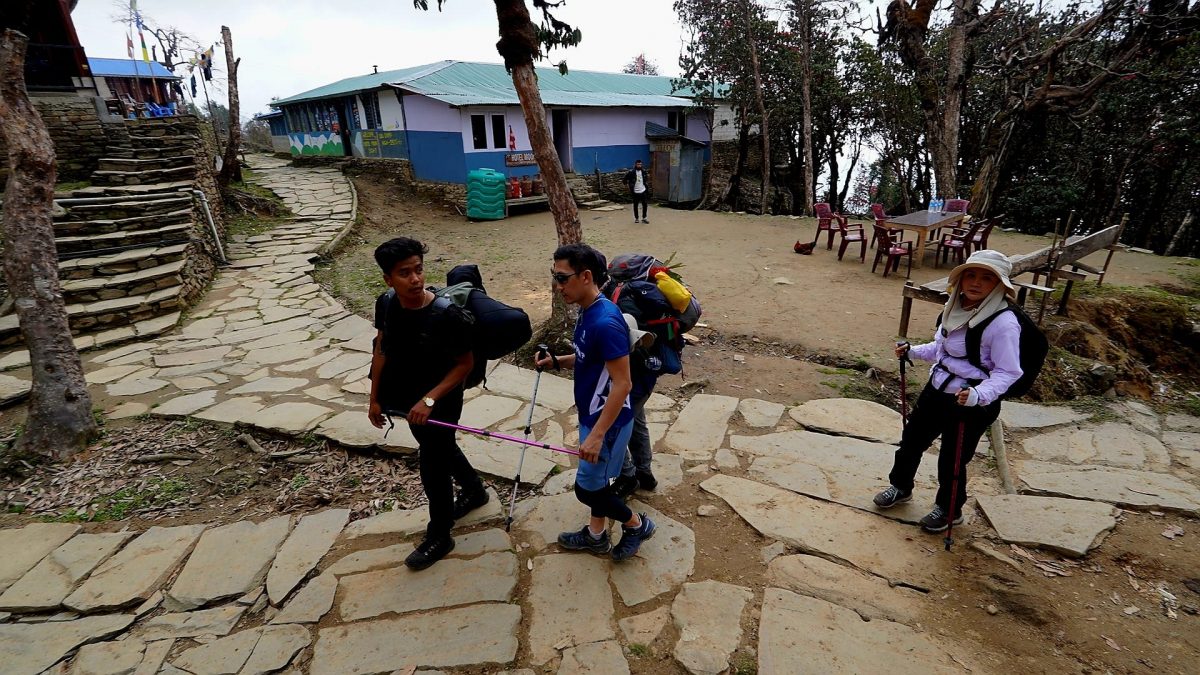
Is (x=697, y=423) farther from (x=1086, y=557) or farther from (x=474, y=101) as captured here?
(x=474, y=101)

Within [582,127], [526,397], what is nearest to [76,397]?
[526,397]

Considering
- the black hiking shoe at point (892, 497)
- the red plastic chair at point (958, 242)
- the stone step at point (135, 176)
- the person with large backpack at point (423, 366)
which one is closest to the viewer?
the person with large backpack at point (423, 366)

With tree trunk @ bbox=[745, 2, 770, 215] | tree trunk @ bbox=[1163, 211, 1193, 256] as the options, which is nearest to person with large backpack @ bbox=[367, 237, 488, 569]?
tree trunk @ bbox=[745, 2, 770, 215]

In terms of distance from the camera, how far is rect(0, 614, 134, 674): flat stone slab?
2.37m

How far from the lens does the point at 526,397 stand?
4.66m

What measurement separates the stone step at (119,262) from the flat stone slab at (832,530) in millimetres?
8037

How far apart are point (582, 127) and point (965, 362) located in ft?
57.5

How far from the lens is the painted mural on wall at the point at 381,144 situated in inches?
667

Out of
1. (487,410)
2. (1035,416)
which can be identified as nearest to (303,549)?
(487,410)

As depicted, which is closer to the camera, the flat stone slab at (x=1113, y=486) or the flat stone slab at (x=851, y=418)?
the flat stone slab at (x=1113, y=486)

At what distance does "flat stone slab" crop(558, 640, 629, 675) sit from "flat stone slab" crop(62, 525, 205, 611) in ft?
7.18

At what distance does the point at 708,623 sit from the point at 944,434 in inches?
62.2

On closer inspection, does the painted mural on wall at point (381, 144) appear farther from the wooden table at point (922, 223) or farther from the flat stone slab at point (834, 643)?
the flat stone slab at point (834, 643)

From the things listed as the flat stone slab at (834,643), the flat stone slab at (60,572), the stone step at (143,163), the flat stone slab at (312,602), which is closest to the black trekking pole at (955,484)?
the flat stone slab at (834,643)
